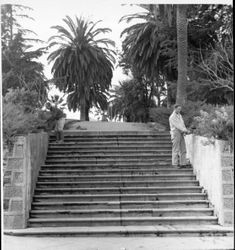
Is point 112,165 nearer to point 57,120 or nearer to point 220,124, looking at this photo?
point 57,120

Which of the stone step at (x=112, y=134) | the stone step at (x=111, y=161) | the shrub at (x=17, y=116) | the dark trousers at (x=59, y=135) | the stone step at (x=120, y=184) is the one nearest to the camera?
the shrub at (x=17, y=116)

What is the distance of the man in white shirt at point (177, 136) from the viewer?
8.15m

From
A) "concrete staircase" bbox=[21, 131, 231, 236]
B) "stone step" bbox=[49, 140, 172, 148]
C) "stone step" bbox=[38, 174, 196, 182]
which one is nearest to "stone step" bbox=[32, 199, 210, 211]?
"concrete staircase" bbox=[21, 131, 231, 236]

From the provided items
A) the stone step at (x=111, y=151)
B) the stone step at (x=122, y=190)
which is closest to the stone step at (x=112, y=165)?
the stone step at (x=111, y=151)

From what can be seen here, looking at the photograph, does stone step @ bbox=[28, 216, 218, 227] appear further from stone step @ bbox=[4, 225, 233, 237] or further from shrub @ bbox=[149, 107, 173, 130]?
shrub @ bbox=[149, 107, 173, 130]

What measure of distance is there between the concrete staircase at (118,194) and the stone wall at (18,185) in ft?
0.86

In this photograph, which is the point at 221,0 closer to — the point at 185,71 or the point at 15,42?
the point at 185,71

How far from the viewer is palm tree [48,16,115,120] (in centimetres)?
1432

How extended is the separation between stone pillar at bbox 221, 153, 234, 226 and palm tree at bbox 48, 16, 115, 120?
814 cm

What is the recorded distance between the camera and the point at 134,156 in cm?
903

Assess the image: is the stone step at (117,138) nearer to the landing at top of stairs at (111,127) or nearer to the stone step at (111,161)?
the landing at top of stairs at (111,127)

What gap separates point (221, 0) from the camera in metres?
5.12

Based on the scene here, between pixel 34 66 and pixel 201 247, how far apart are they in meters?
7.18

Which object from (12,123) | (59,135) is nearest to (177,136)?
(59,135)
